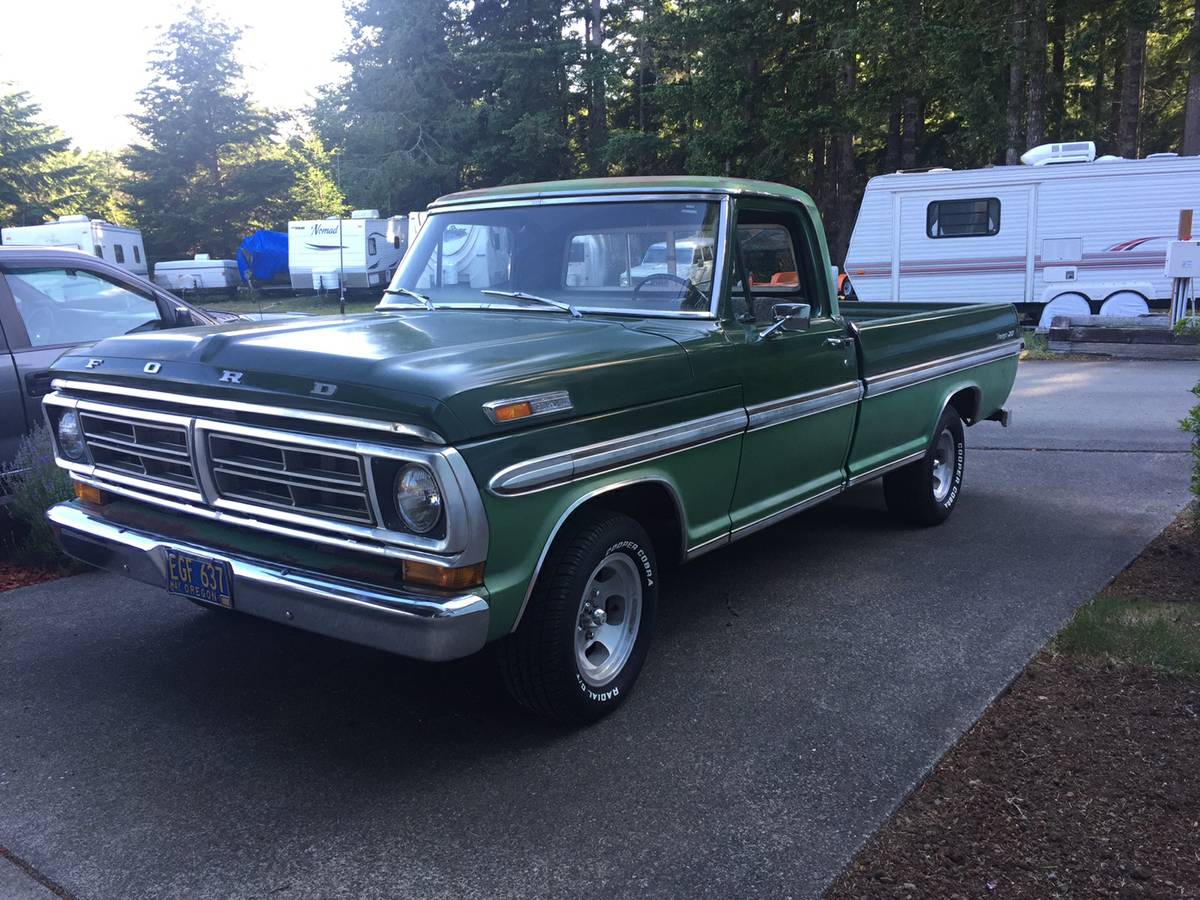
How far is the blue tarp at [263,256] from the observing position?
3478cm

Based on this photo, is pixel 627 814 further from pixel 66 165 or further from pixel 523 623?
pixel 66 165

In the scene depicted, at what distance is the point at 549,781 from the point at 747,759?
2.29ft

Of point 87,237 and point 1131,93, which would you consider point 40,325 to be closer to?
point 1131,93

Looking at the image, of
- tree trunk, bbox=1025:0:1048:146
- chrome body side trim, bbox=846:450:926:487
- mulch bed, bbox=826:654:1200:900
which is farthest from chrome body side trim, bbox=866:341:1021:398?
tree trunk, bbox=1025:0:1048:146

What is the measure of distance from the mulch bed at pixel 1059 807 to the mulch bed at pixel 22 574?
474 cm

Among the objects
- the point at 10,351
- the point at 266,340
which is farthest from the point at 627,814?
the point at 10,351

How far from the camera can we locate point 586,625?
147 inches

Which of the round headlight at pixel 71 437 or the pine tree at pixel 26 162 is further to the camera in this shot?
the pine tree at pixel 26 162

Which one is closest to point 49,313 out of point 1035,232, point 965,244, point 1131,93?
point 965,244

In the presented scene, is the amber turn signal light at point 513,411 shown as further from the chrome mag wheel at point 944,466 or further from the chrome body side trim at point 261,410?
the chrome mag wheel at point 944,466

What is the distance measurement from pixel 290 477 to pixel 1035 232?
1646cm

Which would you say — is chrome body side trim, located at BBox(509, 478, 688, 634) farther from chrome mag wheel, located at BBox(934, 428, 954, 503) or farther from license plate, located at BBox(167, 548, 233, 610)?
chrome mag wheel, located at BBox(934, 428, 954, 503)

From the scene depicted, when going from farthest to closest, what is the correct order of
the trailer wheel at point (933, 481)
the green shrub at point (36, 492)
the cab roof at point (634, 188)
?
the trailer wheel at point (933, 481) → the green shrub at point (36, 492) → the cab roof at point (634, 188)

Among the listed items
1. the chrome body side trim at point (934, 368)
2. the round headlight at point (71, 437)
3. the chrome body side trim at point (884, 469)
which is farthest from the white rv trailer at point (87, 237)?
the chrome body side trim at point (884, 469)
